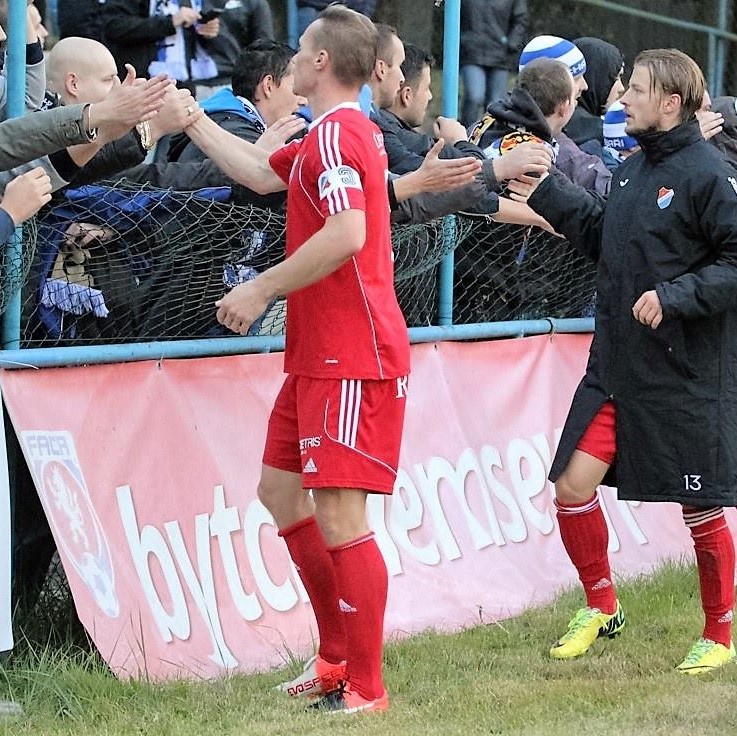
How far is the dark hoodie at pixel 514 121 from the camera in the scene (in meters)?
5.43

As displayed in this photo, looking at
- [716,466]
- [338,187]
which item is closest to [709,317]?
[716,466]

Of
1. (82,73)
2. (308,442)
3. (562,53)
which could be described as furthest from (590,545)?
(562,53)

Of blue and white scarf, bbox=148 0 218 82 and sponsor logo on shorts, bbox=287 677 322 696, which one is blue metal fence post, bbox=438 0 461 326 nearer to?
blue and white scarf, bbox=148 0 218 82

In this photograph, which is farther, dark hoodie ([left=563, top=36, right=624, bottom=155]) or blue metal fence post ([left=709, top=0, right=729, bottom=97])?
blue metal fence post ([left=709, top=0, right=729, bottom=97])

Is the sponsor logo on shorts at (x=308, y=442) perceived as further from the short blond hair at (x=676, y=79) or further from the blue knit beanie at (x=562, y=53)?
the blue knit beanie at (x=562, y=53)

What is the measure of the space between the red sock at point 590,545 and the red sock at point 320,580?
93 cm

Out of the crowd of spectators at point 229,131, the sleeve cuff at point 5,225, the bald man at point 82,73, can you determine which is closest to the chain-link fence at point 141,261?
the crowd of spectators at point 229,131

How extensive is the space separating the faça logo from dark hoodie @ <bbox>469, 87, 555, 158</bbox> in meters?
1.99

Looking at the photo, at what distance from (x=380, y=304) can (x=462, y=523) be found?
69.1 inches

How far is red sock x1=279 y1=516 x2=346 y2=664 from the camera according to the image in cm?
432

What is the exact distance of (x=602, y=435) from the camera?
15.6 ft

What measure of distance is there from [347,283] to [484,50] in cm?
516

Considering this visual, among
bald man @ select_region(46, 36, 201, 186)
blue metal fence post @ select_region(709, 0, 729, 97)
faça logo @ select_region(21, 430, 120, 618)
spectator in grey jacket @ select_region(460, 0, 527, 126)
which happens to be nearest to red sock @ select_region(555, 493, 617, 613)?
faça logo @ select_region(21, 430, 120, 618)

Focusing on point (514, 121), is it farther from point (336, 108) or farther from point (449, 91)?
point (336, 108)
